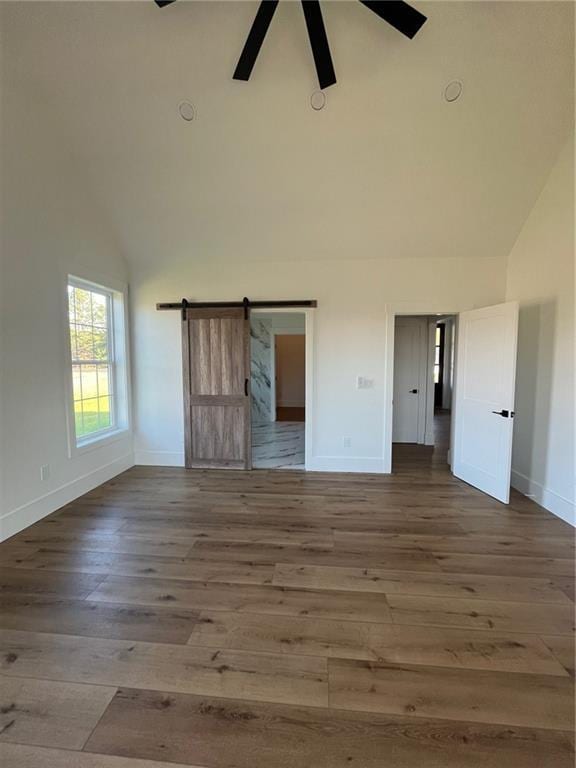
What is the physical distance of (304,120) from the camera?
293 centimetres

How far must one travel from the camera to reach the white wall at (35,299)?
9.01 feet

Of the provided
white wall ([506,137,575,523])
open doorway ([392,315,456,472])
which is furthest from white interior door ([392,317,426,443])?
white wall ([506,137,575,523])

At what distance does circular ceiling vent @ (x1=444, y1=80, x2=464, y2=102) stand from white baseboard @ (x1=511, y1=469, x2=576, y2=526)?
353cm

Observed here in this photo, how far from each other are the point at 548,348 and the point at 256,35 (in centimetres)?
347

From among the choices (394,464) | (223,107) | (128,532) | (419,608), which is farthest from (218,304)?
(419,608)

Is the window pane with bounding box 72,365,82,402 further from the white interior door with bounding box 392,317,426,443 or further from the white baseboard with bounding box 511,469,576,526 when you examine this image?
the white baseboard with bounding box 511,469,576,526

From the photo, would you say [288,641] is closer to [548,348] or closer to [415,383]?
[548,348]

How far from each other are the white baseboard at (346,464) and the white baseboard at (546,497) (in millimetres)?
1472

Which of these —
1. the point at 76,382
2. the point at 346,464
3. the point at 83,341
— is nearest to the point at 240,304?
the point at 83,341

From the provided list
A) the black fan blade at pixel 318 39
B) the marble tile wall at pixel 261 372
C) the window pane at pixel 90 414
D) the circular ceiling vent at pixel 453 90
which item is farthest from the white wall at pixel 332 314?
the marble tile wall at pixel 261 372

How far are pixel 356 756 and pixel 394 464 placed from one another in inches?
144

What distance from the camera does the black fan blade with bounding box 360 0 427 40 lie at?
1.86 m

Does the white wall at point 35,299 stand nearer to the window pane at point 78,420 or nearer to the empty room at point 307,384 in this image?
the empty room at point 307,384

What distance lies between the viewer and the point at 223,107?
285cm
